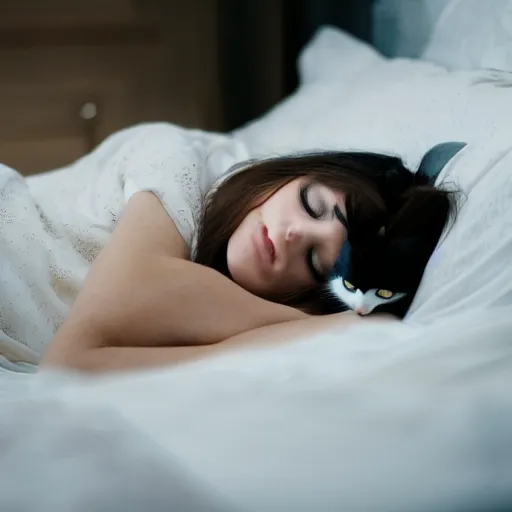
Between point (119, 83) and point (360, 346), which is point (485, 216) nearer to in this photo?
point (360, 346)

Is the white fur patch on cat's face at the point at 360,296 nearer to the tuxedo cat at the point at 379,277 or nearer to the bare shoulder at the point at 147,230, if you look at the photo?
the tuxedo cat at the point at 379,277

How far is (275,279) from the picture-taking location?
2.10 ft

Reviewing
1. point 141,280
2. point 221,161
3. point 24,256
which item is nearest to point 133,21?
point 221,161

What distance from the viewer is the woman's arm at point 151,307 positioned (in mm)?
500

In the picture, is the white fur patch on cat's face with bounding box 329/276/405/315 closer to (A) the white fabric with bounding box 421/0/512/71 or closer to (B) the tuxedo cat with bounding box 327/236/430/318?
(B) the tuxedo cat with bounding box 327/236/430/318

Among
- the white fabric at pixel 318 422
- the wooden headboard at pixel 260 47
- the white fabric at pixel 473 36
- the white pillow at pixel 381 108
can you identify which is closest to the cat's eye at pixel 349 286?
the white fabric at pixel 318 422

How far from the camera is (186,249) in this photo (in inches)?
26.3

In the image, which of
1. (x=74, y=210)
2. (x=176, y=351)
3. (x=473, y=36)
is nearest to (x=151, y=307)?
(x=176, y=351)

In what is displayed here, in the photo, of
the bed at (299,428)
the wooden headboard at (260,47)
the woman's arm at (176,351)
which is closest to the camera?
the bed at (299,428)

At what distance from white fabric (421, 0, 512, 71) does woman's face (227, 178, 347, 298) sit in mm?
423

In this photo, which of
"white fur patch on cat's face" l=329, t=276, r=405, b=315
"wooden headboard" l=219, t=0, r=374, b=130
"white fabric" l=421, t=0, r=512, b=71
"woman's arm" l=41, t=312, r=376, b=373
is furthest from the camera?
"wooden headboard" l=219, t=0, r=374, b=130

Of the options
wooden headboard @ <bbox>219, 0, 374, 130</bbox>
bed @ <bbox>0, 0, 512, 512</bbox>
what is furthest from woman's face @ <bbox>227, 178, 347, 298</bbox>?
wooden headboard @ <bbox>219, 0, 374, 130</bbox>

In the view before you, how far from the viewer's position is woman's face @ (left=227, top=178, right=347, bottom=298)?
629 mm

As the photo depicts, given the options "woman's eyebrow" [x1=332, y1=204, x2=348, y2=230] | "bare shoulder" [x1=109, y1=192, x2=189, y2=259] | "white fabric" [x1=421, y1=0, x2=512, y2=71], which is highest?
"white fabric" [x1=421, y1=0, x2=512, y2=71]
